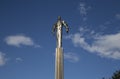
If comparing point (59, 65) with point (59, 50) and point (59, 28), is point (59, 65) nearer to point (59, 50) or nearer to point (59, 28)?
point (59, 50)

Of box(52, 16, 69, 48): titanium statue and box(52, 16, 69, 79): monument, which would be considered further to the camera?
box(52, 16, 69, 48): titanium statue

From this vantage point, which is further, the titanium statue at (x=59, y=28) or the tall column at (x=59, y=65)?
the titanium statue at (x=59, y=28)

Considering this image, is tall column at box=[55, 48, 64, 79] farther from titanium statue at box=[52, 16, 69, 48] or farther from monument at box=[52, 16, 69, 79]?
titanium statue at box=[52, 16, 69, 48]

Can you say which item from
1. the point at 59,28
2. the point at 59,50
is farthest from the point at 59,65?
the point at 59,28

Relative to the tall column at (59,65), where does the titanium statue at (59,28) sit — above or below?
above

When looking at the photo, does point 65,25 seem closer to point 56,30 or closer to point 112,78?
point 56,30

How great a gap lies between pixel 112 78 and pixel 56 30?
1463 inches

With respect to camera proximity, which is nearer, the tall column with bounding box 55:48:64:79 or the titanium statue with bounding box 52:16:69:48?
the tall column with bounding box 55:48:64:79

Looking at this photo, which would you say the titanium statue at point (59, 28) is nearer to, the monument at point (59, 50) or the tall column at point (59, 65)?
the monument at point (59, 50)

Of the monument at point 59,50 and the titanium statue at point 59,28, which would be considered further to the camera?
the titanium statue at point 59,28

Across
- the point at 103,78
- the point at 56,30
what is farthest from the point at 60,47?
the point at 103,78

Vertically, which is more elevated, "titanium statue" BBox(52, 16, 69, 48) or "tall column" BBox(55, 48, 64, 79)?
"titanium statue" BBox(52, 16, 69, 48)

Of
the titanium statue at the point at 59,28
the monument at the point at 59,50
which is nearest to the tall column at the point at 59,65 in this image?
the monument at the point at 59,50

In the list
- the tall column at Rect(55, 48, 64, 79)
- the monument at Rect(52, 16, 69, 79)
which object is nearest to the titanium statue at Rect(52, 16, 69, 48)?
the monument at Rect(52, 16, 69, 79)
